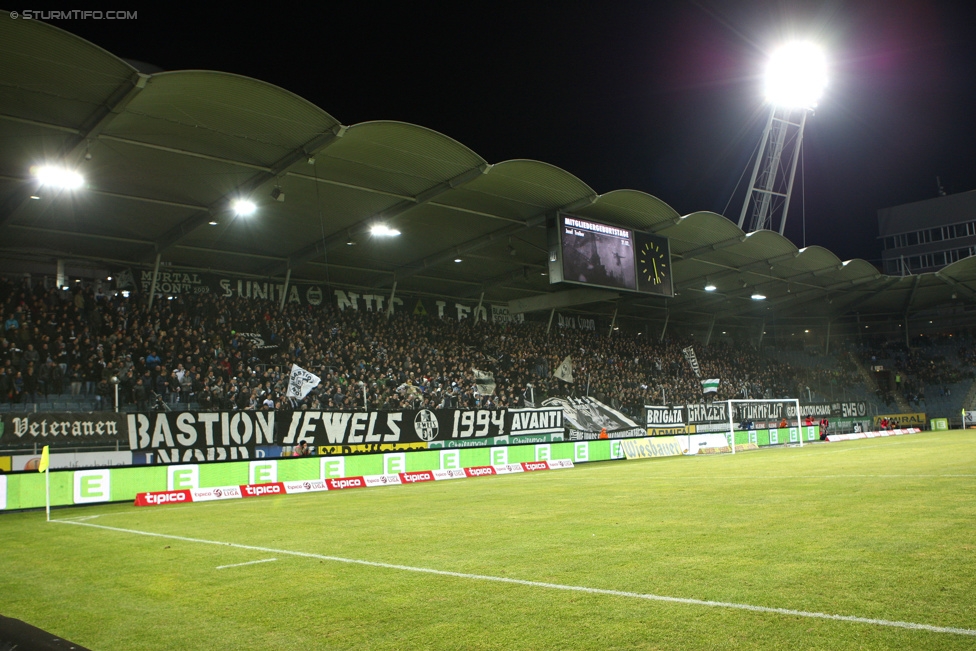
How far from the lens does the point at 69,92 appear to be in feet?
59.9

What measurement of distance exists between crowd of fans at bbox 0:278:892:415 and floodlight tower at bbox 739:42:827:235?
50.1ft

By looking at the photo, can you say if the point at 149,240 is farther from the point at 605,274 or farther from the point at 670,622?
the point at 670,622

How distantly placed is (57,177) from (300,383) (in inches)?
428

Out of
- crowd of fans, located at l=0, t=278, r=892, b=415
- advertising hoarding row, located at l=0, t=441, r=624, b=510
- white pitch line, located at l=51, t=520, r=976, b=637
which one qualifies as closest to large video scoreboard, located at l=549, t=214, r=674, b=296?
advertising hoarding row, located at l=0, t=441, r=624, b=510

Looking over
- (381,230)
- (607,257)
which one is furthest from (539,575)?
(607,257)

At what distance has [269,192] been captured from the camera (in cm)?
2591

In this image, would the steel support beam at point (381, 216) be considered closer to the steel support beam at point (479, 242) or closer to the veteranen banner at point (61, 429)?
the steel support beam at point (479, 242)

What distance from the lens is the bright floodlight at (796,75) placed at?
4688cm

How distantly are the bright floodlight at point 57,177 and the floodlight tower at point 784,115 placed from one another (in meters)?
38.9

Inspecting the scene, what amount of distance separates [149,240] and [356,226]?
874 centimetres

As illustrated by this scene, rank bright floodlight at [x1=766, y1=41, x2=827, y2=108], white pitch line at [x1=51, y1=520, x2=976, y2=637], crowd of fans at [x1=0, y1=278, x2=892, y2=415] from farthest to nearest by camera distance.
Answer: bright floodlight at [x1=766, y1=41, x2=827, y2=108] → crowd of fans at [x1=0, y1=278, x2=892, y2=415] → white pitch line at [x1=51, y1=520, x2=976, y2=637]

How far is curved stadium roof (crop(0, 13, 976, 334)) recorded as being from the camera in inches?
743

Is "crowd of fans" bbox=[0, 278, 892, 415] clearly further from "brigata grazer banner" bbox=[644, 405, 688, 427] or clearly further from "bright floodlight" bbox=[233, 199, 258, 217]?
"bright floodlight" bbox=[233, 199, 258, 217]

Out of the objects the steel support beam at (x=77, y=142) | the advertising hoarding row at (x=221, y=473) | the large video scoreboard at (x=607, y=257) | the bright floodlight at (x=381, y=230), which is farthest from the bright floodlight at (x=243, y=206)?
the large video scoreboard at (x=607, y=257)
